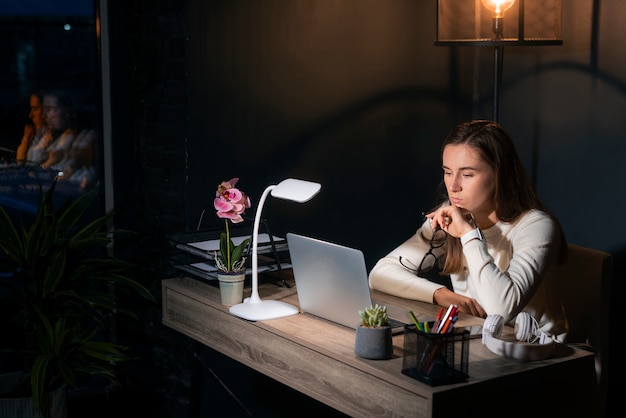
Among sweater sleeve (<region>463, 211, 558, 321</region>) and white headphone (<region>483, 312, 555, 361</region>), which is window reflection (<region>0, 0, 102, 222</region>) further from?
white headphone (<region>483, 312, 555, 361</region>)

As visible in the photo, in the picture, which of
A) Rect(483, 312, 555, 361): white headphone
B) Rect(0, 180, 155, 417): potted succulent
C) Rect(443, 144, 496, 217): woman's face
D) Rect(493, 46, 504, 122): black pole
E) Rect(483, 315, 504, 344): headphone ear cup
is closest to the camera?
Rect(483, 312, 555, 361): white headphone

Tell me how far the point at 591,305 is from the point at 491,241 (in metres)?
0.38

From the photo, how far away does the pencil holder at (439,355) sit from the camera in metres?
2.07

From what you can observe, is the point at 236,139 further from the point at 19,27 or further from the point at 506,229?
the point at 506,229

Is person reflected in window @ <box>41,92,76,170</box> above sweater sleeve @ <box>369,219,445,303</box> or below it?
above

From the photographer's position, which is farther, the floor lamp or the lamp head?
the floor lamp

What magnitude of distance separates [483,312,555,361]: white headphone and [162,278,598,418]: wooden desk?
23 mm

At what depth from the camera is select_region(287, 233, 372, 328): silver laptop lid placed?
2.38 meters

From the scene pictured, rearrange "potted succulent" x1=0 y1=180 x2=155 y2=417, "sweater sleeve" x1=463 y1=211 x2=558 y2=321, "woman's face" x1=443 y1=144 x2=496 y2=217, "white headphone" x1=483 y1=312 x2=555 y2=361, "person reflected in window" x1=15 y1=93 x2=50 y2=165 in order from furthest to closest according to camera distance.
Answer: "person reflected in window" x1=15 y1=93 x2=50 y2=165 < "potted succulent" x1=0 y1=180 x2=155 y2=417 < "woman's face" x1=443 y1=144 x2=496 y2=217 < "sweater sleeve" x1=463 y1=211 x2=558 y2=321 < "white headphone" x1=483 y1=312 x2=555 y2=361

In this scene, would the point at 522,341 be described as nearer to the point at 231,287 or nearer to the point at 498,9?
the point at 231,287

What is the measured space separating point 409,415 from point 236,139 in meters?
1.92

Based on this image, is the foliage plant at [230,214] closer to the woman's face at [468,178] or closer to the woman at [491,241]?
the woman at [491,241]

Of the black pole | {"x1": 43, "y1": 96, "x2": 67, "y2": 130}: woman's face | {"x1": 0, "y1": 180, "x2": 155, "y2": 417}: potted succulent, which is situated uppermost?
the black pole

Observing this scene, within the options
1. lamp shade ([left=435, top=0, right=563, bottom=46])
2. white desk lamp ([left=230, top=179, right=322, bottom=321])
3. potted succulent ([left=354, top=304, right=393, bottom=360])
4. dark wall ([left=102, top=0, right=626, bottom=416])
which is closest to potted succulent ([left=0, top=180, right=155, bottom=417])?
dark wall ([left=102, top=0, right=626, bottom=416])
